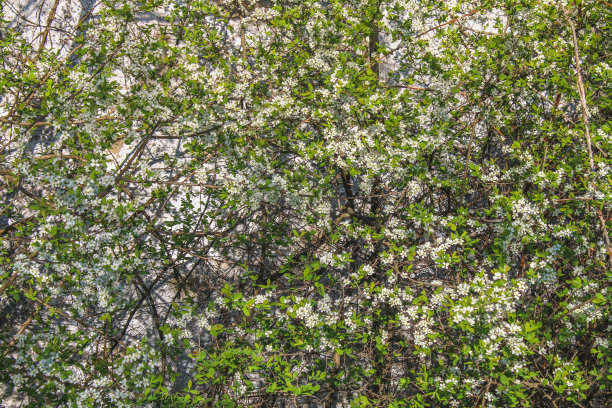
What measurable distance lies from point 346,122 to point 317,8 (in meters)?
1.10

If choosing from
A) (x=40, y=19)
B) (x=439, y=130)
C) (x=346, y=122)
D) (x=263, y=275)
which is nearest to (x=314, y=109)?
(x=346, y=122)

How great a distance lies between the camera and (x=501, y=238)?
2.80m

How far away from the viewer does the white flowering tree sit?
2.70m

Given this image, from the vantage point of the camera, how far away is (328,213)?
127 inches

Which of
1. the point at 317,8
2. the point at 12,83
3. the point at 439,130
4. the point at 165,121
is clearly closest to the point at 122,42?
the point at 165,121

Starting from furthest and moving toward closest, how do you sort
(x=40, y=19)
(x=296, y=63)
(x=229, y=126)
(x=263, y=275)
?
1. (x=40, y=19)
2. (x=263, y=275)
3. (x=296, y=63)
4. (x=229, y=126)

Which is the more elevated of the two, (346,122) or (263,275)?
(346,122)

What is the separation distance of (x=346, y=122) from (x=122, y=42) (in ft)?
5.42

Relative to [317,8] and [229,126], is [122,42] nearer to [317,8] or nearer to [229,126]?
[229,126]

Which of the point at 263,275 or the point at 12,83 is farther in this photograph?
the point at 263,275

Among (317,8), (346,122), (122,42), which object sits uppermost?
(317,8)

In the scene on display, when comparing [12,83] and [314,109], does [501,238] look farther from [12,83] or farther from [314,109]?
[12,83]

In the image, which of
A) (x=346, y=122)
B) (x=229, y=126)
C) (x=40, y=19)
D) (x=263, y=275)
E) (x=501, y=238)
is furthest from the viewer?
(x=40, y=19)

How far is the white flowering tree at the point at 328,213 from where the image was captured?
2701mm
